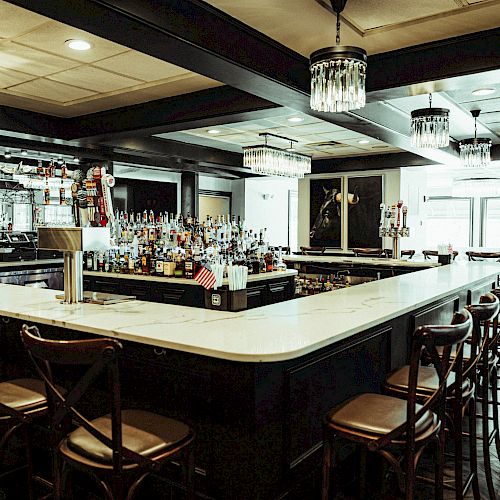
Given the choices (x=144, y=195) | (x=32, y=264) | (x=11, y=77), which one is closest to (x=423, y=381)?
(x=11, y=77)

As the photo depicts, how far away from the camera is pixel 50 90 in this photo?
5035 millimetres

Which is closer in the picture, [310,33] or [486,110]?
[310,33]

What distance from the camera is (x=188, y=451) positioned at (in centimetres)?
184

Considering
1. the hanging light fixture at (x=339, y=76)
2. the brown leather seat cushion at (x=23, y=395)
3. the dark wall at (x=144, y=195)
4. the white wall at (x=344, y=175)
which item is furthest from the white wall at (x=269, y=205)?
the brown leather seat cushion at (x=23, y=395)

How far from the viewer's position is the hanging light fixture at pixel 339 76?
9.20 feet

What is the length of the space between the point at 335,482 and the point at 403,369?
658 millimetres

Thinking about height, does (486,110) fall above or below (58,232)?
above

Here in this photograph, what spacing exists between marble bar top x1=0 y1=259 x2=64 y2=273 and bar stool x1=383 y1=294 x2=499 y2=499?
5538 mm

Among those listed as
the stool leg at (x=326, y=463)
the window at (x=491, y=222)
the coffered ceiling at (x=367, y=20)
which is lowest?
the stool leg at (x=326, y=463)

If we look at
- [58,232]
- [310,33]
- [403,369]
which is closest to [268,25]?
[310,33]

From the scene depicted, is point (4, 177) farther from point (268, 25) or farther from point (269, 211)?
point (268, 25)

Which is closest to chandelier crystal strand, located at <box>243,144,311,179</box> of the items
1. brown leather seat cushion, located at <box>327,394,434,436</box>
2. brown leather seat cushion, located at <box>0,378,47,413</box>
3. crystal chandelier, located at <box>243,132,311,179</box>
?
crystal chandelier, located at <box>243,132,311,179</box>

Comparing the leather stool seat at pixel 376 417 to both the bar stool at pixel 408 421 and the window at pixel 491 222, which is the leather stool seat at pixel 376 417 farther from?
the window at pixel 491 222

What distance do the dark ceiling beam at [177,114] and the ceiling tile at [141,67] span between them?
0.52 m
